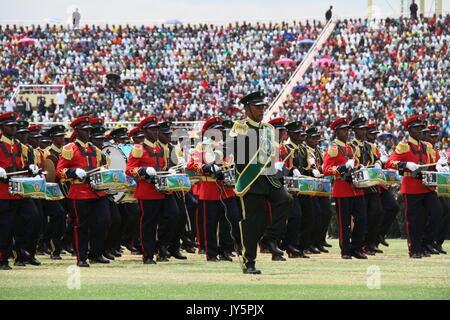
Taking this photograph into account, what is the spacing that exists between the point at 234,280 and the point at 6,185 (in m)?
4.06

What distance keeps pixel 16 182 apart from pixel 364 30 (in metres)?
43.8

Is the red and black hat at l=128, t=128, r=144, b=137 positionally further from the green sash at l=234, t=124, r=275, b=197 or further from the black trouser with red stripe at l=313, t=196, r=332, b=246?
the green sash at l=234, t=124, r=275, b=197

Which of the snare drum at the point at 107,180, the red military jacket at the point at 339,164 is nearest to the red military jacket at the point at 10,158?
the snare drum at the point at 107,180

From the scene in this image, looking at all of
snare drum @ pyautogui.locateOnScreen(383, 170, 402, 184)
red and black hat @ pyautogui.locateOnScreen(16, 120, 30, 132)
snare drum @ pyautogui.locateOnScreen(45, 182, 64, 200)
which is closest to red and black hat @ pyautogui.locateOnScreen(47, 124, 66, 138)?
snare drum @ pyautogui.locateOnScreen(45, 182, 64, 200)

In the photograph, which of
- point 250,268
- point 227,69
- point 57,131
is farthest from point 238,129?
point 227,69

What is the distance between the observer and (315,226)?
19016 millimetres

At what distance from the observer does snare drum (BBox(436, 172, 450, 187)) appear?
55.2 feet

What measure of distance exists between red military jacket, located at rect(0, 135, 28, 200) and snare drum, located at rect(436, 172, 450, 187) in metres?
6.34

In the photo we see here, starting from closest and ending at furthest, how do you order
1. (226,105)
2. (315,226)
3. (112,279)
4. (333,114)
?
(112,279), (315,226), (333,114), (226,105)

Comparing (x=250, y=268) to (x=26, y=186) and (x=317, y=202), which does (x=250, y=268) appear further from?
(x=317, y=202)

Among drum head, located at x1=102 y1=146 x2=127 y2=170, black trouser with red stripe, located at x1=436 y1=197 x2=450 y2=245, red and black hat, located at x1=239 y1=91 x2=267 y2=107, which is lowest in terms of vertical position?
black trouser with red stripe, located at x1=436 y1=197 x2=450 y2=245

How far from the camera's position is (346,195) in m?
17.1

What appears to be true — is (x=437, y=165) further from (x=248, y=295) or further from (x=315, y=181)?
(x=248, y=295)
